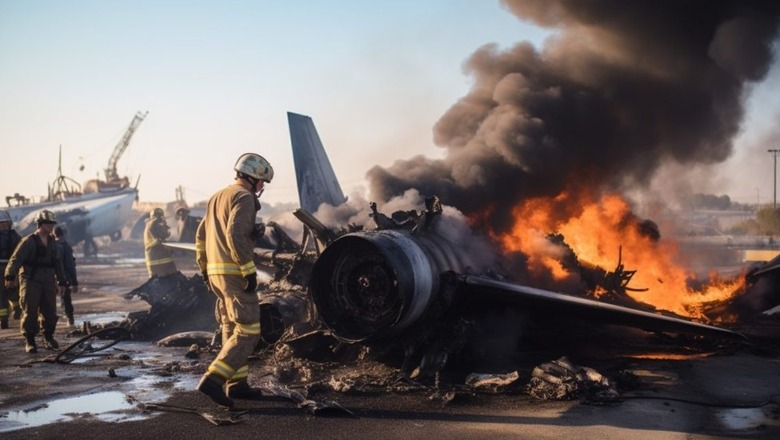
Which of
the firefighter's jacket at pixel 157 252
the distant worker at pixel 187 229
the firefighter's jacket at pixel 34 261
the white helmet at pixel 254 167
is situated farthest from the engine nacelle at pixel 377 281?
the distant worker at pixel 187 229

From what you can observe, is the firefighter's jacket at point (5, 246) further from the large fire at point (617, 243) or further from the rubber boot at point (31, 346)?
the large fire at point (617, 243)

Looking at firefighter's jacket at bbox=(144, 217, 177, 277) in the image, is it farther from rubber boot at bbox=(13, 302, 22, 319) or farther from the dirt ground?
the dirt ground

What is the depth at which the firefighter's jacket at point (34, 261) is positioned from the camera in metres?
9.91

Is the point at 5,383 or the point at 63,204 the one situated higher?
the point at 63,204

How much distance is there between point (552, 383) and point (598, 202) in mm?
8516

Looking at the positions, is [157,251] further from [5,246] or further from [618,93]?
[618,93]

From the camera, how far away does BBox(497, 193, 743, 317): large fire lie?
12008 mm

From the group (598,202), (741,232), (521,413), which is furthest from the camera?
(741,232)

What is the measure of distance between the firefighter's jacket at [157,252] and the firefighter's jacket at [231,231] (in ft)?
26.5

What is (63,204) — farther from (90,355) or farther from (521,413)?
(521,413)

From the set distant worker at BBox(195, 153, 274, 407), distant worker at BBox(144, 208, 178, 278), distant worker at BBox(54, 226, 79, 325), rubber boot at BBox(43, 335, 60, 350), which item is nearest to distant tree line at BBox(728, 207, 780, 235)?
distant worker at BBox(144, 208, 178, 278)

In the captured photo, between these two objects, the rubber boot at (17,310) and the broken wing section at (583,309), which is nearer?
the broken wing section at (583,309)

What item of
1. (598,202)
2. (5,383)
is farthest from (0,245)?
(598,202)

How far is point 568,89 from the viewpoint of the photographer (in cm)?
1441
